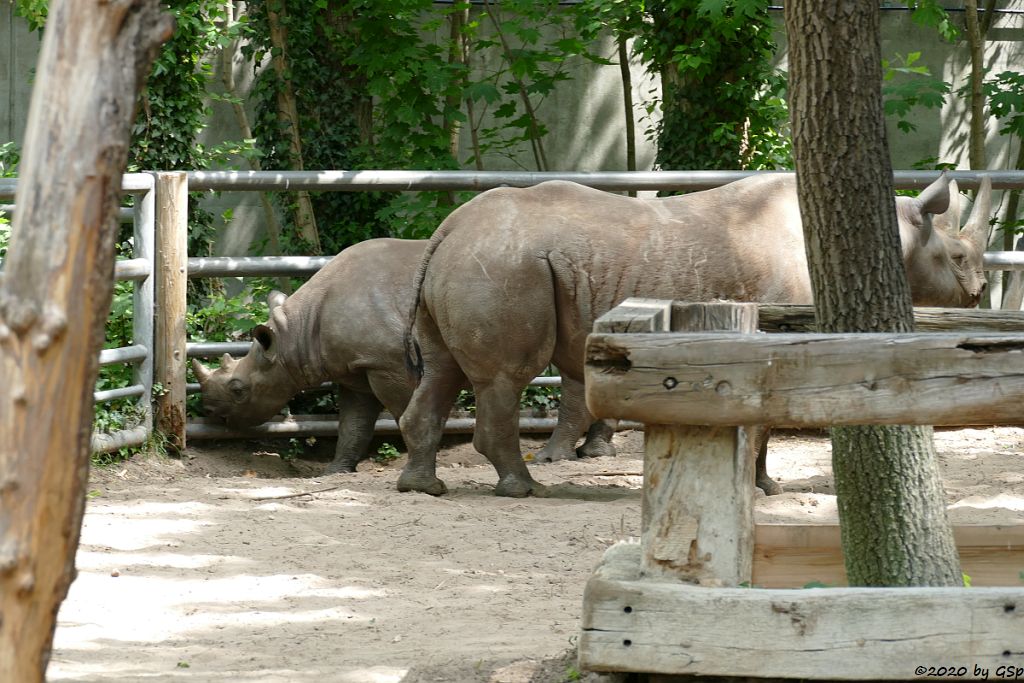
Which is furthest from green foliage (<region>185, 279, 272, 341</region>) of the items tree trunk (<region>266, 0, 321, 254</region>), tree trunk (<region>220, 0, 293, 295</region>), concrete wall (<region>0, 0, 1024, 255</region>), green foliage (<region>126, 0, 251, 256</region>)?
concrete wall (<region>0, 0, 1024, 255</region>)

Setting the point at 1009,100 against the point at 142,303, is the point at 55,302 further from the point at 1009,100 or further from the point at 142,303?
the point at 1009,100

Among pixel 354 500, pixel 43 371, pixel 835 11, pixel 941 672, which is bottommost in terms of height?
pixel 354 500

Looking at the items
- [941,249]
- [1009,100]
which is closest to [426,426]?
[941,249]

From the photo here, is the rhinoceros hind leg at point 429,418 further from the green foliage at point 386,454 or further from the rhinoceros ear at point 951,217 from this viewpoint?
the rhinoceros ear at point 951,217

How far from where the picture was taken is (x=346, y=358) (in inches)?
315

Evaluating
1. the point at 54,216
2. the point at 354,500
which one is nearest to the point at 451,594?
the point at 354,500

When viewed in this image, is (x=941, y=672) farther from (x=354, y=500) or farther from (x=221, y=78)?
(x=221, y=78)

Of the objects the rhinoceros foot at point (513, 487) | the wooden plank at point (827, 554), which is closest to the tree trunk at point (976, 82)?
the rhinoceros foot at point (513, 487)

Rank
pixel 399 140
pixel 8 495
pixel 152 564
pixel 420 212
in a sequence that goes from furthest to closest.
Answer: pixel 399 140, pixel 420 212, pixel 152 564, pixel 8 495

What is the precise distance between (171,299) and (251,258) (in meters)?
0.56

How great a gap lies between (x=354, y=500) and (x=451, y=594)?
185 centimetres

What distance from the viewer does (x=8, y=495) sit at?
7.11 ft

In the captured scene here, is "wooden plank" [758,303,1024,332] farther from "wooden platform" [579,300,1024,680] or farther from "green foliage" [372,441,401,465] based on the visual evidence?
"green foliage" [372,441,401,465]

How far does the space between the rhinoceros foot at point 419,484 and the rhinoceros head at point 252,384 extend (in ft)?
5.14
